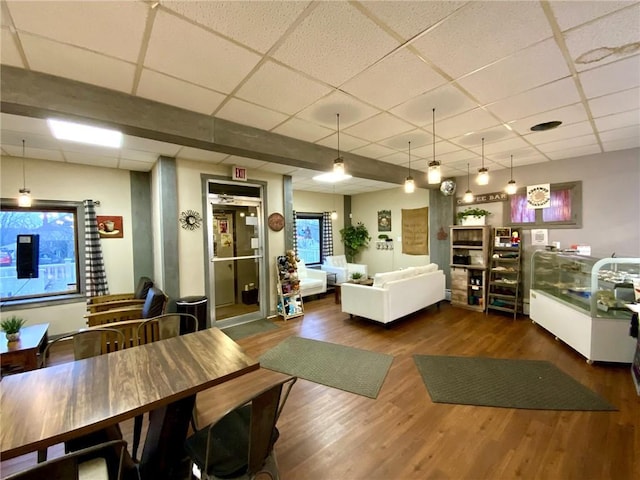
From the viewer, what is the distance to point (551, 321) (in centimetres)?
398

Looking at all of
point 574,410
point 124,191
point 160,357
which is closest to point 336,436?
point 160,357

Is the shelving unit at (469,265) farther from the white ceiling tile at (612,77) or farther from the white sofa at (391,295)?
the white ceiling tile at (612,77)

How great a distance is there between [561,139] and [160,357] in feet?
16.7

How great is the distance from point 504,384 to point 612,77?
9.38 feet

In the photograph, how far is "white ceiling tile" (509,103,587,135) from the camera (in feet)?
9.03

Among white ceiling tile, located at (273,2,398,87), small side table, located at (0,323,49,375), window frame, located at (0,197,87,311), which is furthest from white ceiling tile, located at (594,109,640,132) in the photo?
window frame, located at (0,197,87,311)

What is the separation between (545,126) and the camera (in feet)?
10.5

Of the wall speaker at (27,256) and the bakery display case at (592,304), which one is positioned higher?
the wall speaker at (27,256)

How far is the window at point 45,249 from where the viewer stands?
155 inches

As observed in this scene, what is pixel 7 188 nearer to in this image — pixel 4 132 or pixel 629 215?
pixel 4 132

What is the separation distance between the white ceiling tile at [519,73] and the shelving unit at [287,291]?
152 inches

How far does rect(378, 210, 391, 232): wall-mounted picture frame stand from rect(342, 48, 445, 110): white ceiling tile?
204 inches

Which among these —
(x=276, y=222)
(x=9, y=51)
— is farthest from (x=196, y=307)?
(x=9, y=51)

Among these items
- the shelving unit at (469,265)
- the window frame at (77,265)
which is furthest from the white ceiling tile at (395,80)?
the window frame at (77,265)
